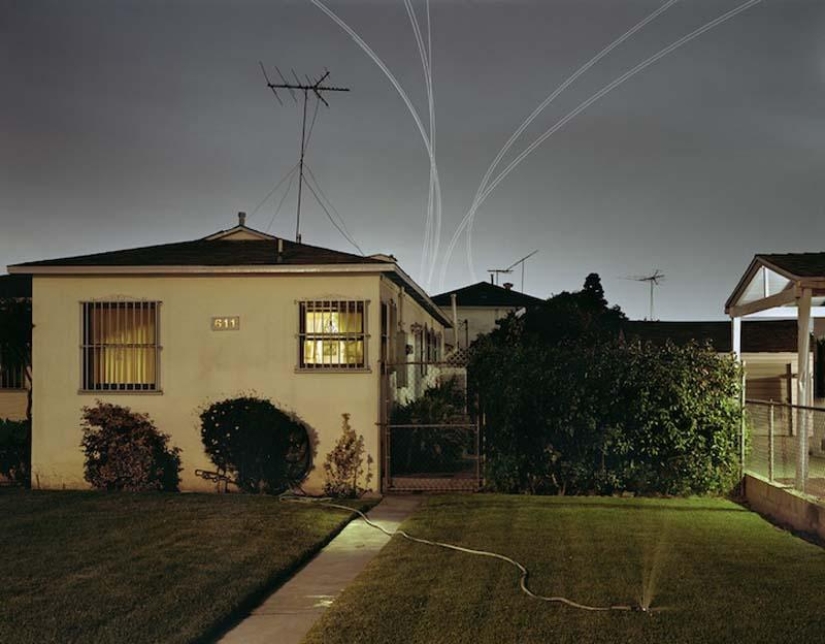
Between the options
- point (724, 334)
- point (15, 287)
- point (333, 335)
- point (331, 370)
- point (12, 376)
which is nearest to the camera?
point (331, 370)

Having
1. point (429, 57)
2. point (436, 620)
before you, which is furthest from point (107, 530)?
point (429, 57)

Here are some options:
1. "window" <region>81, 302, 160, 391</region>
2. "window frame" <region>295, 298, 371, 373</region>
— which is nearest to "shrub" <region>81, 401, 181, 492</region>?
"window" <region>81, 302, 160, 391</region>

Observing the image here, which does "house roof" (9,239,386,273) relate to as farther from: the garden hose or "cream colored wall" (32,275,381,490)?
the garden hose

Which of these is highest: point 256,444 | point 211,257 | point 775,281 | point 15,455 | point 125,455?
point 211,257

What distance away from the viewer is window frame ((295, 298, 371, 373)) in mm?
13094

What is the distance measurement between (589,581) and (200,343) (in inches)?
306

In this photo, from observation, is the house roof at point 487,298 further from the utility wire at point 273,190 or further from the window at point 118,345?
the window at point 118,345

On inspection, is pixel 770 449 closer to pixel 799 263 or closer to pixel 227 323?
pixel 799 263

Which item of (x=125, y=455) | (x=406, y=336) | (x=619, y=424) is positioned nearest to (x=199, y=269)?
(x=125, y=455)

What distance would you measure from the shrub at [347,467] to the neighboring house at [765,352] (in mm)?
10041

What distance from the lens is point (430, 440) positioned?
1435 cm

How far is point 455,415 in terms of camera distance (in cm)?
1466

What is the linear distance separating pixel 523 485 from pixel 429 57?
21.7 ft

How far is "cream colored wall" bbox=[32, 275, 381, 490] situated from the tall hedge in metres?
2.10
